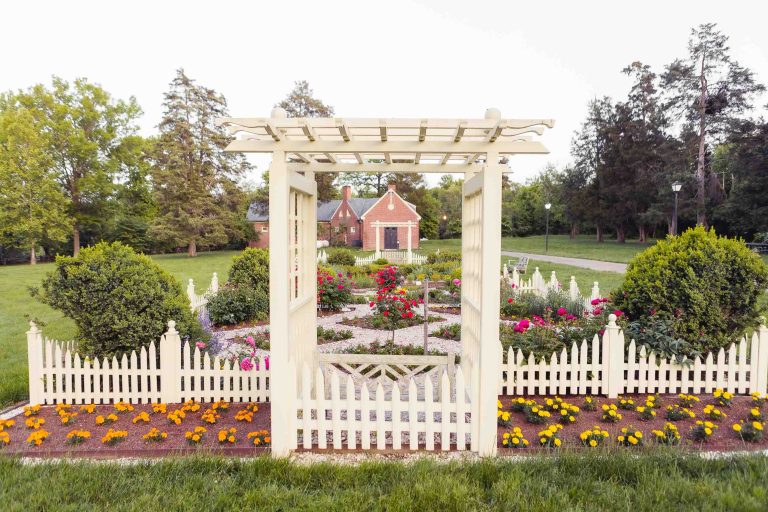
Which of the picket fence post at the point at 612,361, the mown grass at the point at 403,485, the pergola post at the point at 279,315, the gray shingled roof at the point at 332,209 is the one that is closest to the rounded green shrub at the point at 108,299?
the mown grass at the point at 403,485

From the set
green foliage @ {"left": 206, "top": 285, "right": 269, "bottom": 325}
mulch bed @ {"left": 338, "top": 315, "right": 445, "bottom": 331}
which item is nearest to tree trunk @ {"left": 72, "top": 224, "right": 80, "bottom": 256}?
green foliage @ {"left": 206, "top": 285, "right": 269, "bottom": 325}

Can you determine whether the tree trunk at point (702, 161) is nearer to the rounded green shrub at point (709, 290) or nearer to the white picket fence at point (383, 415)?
the rounded green shrub at point (709, 290)

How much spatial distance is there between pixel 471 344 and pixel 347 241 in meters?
34.0

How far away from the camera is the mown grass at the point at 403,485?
2.71 metres

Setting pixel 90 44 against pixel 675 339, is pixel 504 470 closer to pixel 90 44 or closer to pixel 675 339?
pixel 675 339

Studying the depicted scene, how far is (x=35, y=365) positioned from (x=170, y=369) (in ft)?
4.56

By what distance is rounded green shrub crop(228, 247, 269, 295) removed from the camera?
9.51 metres

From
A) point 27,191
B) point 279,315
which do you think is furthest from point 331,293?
point 27,191

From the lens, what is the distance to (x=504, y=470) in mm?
3158

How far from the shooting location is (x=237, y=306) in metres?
8.61

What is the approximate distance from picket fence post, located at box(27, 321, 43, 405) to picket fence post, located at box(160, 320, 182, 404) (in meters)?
1.26

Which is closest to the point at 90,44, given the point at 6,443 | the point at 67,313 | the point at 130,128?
the point at 67,313

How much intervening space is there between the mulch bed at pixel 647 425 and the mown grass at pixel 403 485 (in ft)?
0.96

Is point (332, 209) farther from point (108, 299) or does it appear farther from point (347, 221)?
point (108, 299)
